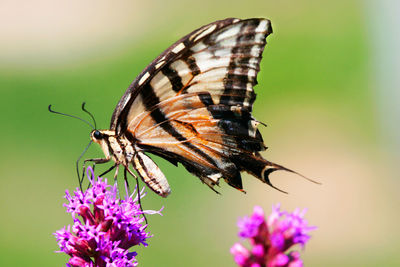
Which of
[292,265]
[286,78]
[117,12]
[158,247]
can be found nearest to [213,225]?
[158,247]

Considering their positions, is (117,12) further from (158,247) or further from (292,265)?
(292,265)

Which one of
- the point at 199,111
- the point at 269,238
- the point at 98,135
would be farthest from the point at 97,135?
the point at 269,238

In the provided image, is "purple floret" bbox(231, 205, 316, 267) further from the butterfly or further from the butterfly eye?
the butterfly eye

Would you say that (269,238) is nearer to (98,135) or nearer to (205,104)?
(205,104)

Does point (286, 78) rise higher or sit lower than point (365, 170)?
higher

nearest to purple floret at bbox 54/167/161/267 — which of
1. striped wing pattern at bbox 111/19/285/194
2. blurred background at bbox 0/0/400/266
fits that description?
striped wing pattern at bbox 111/19/285/194
